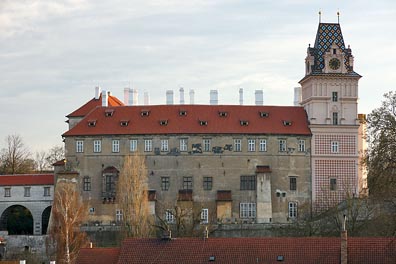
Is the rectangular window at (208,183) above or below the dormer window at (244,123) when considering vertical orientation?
below

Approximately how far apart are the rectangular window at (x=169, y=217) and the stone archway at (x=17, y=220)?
1180cm

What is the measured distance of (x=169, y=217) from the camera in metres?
69.6

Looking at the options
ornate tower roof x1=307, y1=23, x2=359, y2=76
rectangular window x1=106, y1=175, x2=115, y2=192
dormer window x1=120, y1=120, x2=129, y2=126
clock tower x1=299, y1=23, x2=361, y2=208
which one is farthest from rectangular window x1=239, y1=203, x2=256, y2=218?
ornate tower roof x1=307, y1=23, x2=359, y2=76

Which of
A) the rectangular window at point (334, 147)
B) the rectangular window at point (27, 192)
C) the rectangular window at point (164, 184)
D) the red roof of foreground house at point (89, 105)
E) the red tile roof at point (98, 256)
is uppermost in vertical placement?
the red roof of foreground house at point (89, 105)

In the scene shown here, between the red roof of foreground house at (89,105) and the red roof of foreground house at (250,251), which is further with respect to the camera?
the red roof of foreground house at (89,105)

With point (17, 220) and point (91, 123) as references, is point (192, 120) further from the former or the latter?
point (17, 220)

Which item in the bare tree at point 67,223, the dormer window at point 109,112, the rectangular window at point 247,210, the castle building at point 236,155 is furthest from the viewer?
the dormer window at point 109,112

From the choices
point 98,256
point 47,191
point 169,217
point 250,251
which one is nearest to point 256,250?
point 250,251

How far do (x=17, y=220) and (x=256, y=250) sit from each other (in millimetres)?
34593

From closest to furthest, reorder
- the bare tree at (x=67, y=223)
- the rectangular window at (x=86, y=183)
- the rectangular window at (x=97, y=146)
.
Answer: the bare tree at (x=67, y=223) → the rectangular window at (x=86, y=183) → the rectangular window at (x=97, y=146)

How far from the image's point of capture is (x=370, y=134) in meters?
43.7

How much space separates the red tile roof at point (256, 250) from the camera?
44.0 m

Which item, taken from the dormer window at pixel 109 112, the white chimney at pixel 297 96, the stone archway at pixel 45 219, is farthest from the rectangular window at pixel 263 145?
the stone archway at pixel 45 219

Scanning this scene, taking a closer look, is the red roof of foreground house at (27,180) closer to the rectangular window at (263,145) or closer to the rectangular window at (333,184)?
the rectangular window at (263,145)
